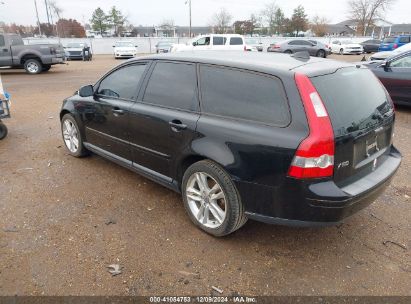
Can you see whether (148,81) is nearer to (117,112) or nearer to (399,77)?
(117,112)

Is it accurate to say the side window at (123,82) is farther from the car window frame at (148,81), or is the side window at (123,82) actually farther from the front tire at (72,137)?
the front tire at (72,137)

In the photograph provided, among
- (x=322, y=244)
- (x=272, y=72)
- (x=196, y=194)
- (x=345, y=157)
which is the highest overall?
(x=272, y=72)

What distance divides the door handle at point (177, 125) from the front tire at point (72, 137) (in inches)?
84.4

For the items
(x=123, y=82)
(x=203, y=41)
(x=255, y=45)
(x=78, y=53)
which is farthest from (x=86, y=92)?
(x=255, y=45)

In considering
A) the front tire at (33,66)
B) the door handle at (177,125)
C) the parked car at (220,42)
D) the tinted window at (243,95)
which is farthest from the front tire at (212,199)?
the parked car at (220,42)

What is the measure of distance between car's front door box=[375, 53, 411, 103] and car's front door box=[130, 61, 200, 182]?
667 centimetres

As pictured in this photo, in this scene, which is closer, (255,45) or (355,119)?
(355,119)

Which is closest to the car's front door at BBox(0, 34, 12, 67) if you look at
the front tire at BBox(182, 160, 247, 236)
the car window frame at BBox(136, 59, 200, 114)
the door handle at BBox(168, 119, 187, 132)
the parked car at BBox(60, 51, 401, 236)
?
the parked car at BBox(60, 51, 401, 236)

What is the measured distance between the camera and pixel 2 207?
368 centimetres

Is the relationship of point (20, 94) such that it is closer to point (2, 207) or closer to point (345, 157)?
point (2, 207)

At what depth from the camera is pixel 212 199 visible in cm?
310

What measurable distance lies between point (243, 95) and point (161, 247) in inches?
59.5

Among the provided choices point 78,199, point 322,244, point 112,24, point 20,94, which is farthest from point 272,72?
point 112,24

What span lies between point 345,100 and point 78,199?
9.72 ft
